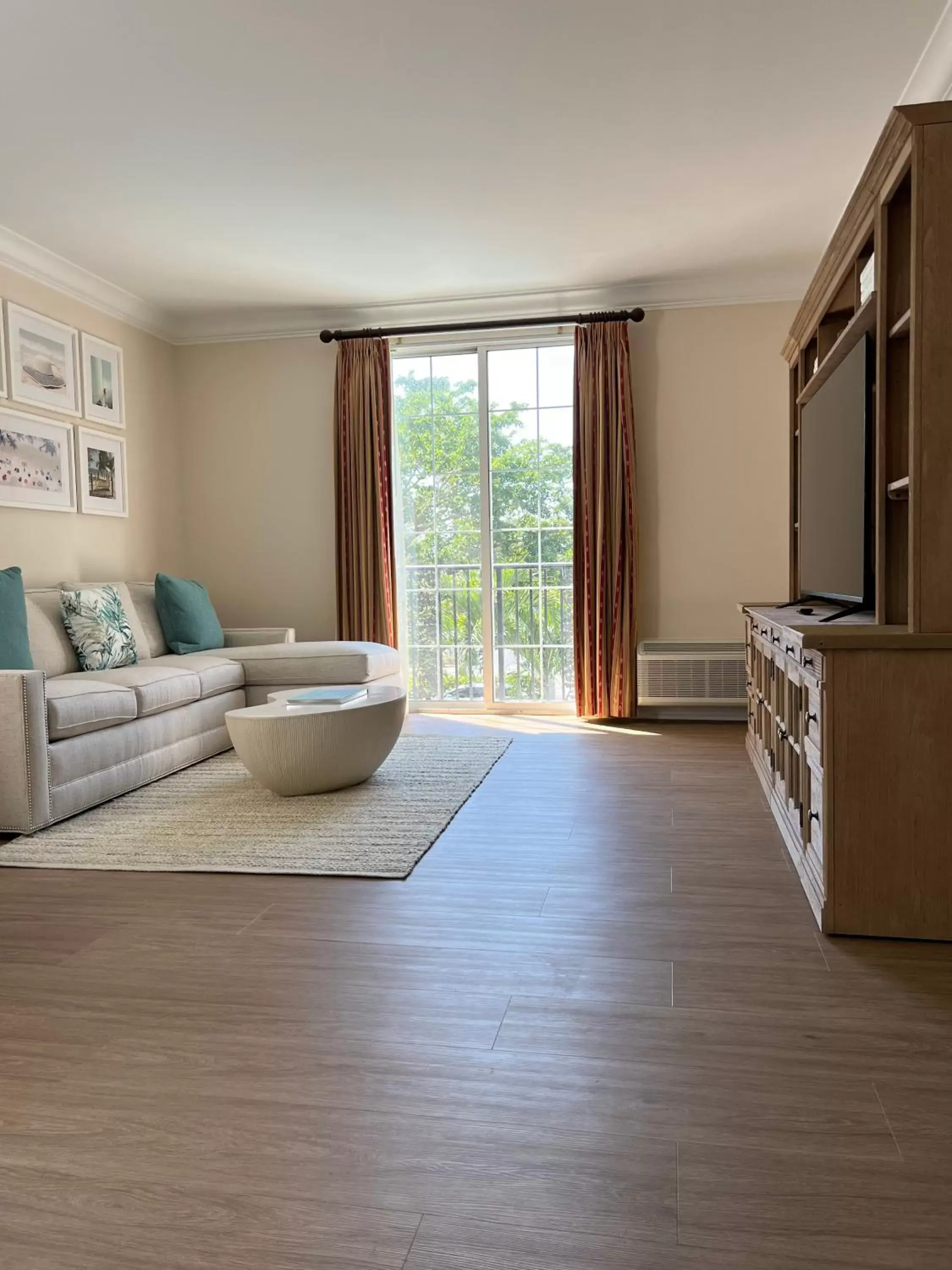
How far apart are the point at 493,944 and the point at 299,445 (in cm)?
475

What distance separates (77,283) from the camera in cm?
535

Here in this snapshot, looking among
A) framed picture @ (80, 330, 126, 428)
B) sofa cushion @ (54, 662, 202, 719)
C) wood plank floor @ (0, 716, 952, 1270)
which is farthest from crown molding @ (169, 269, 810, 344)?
wood plank floor @ (0, 716, 952, 1270)

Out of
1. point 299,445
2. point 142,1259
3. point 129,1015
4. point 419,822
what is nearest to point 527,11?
point 419,822

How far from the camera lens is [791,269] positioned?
18.4ft

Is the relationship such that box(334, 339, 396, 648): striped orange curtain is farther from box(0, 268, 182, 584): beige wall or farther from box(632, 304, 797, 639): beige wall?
box(632, 304, 797, 639): beige wall

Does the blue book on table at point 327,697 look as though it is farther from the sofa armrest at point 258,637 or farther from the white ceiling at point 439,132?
the white ceiling at point 439,132

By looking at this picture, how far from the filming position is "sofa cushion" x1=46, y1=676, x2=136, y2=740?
363cm

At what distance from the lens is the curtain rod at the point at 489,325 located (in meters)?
5.88

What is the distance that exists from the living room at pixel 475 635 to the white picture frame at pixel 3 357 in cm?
8

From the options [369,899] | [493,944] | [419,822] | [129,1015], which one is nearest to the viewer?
[129,1015]

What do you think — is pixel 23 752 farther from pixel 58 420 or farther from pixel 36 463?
pixel 58 420

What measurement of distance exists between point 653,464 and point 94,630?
3.43m

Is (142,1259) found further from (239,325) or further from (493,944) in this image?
(239,325)

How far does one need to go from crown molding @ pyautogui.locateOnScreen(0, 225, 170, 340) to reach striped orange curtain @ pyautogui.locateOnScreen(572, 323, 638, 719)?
109 inches
